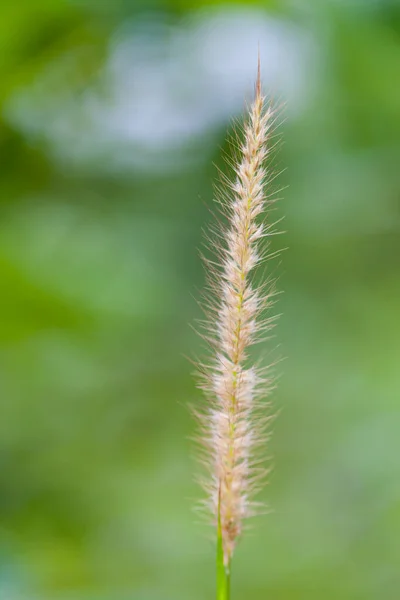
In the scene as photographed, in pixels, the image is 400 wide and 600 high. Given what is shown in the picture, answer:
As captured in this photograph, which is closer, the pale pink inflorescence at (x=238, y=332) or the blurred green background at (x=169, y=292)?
the pale pink inflorescence at (x=238, y=332)

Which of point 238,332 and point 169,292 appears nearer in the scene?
point 238,332

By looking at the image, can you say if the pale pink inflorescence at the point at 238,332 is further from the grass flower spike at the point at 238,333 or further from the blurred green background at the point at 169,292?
the blurred green background at the point at 169,292

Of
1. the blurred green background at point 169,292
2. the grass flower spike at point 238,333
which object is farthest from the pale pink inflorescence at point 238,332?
the blurred green background at point 169,292

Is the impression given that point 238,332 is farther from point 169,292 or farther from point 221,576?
point 169,292

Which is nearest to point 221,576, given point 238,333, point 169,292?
point 238,333

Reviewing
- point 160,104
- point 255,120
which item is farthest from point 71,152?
point 255,120

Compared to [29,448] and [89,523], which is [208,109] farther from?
[89,523]

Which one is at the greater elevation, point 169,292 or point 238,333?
point 169,292

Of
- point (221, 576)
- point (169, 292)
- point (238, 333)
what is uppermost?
point (169, 292)
